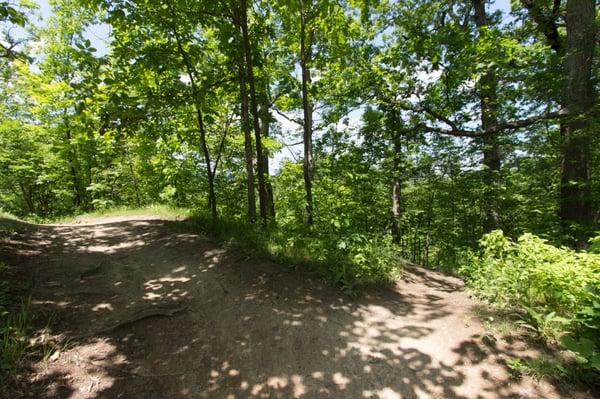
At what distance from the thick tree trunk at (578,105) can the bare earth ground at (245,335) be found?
12.7ft

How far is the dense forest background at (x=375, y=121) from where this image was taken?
4.60 meters

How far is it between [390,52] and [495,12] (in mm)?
4371

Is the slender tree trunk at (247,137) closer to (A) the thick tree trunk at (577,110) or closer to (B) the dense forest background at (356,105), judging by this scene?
(B) the dense forest background at (356,105)

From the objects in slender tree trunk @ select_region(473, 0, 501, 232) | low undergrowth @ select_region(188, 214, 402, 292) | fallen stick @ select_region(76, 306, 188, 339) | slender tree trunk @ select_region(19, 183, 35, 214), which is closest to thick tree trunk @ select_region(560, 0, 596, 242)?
slender tree trunk @ select_region(473, 0, 501, 232)

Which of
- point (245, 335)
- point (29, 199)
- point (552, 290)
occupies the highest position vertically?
point (29, 199)

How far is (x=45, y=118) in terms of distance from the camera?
14.8 meters

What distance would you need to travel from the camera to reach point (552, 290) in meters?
3.17

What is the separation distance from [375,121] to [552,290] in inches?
265

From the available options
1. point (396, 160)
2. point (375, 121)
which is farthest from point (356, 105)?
point (396, 160)

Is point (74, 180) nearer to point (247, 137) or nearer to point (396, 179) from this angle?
point (247, 137)

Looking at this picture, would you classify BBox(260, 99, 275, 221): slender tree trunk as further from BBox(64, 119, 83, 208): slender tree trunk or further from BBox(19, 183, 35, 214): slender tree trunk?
BBox(19, 183, 35, 214): slender tree trunk

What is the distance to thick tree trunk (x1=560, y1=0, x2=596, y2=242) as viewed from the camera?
19.3ft

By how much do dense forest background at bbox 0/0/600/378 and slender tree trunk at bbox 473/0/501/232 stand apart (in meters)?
0.05

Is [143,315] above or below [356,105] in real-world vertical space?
below
